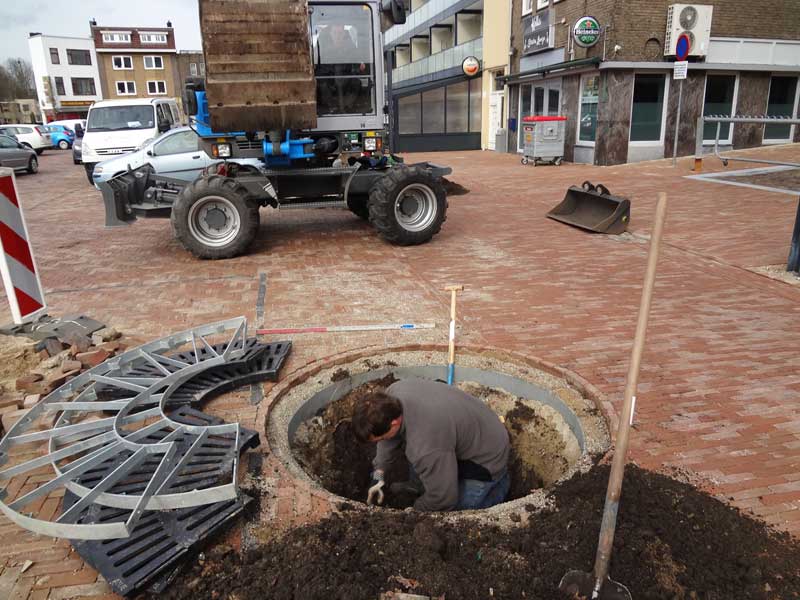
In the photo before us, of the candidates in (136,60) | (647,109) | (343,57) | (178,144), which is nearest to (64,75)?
(136,60)

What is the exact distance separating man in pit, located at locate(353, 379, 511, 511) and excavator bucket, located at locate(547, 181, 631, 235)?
623 centimetres

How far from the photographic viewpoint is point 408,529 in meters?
2.92

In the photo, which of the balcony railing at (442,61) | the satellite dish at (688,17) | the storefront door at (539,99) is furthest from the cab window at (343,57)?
the balcony railing at (442,61)

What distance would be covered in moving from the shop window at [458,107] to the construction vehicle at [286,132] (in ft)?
58.8

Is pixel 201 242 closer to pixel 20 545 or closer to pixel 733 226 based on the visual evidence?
pixel 20 545

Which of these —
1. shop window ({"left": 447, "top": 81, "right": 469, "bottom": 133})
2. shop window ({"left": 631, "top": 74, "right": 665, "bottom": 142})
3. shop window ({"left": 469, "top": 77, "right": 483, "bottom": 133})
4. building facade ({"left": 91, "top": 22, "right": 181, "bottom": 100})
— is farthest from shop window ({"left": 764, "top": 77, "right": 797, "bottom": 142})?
building facade ({"left": 91, "top": 22, "right": 181, "bottom": 100})

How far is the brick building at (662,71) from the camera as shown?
16797 millimetres

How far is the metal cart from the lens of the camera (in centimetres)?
1880

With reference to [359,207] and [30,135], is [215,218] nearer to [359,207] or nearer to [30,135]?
[359,207]

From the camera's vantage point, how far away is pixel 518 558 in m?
2.70

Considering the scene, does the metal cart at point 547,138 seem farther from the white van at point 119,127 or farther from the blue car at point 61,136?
the blue car at point 61,136

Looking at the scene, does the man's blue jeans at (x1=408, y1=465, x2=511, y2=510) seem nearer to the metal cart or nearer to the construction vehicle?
the construction vehicle

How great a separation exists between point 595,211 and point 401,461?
22.7 feet

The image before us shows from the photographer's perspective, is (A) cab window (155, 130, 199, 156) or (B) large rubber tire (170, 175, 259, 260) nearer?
(B) large rubber tire (170, 175, 259, 260)
